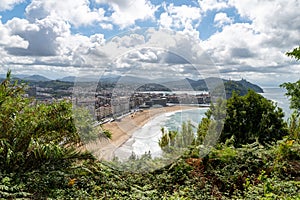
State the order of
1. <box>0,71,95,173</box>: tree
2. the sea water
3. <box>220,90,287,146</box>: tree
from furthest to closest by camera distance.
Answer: <box>220,90,287,146</box>: tree < the sea water < <box>0,71,95,173</box>: tree

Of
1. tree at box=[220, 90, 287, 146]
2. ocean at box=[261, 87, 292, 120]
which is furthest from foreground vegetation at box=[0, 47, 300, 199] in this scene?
ocean at box=[261, 87, 292, 120]

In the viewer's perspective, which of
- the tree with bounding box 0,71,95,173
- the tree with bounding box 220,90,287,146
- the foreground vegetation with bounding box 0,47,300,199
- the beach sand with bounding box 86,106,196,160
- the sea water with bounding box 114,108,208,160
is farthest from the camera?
the tree with bounding box 220,90,287,146

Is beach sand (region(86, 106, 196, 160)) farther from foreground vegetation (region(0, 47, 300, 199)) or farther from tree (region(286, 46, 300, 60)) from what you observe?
tree (region(286, 46, 300, 60))

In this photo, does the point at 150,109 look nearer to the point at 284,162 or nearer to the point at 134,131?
the point at 134,131

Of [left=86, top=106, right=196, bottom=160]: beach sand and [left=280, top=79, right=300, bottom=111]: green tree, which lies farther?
[left=280, top=79, right=300, bottom=111]: green tree

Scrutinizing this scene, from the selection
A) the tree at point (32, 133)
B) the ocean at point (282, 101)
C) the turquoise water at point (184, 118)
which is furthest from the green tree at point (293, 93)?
the tree at point (32, 133)

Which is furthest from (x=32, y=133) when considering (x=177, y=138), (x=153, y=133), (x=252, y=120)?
(x=252, y=120)

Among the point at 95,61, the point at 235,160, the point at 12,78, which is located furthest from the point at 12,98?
the point at 235,160
